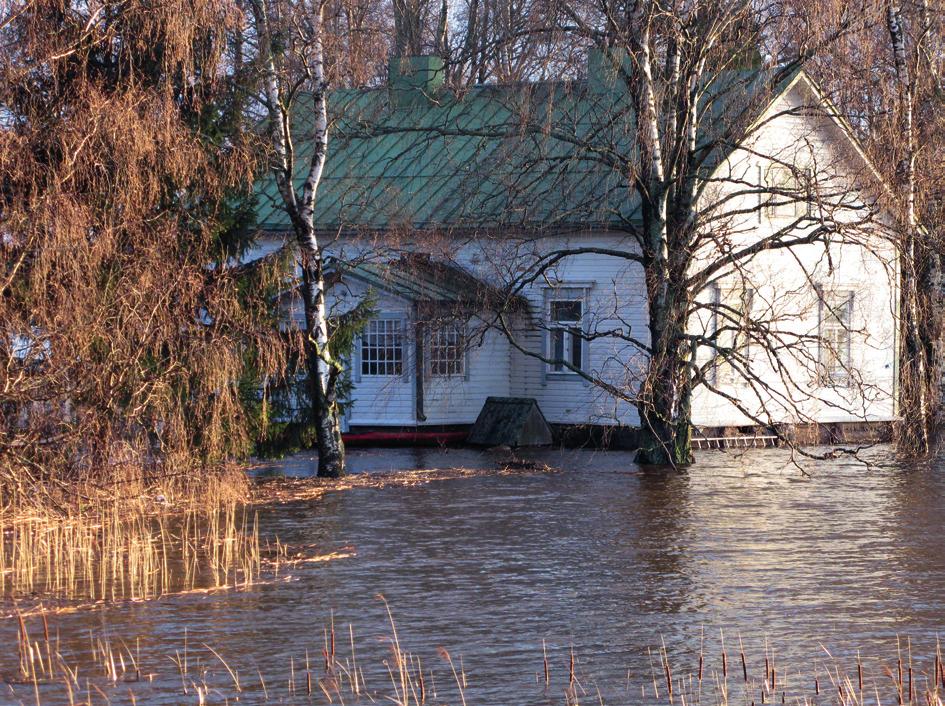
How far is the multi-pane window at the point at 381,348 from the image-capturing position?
104ft

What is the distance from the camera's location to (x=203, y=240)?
20906 millimetres

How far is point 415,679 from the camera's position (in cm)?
1110

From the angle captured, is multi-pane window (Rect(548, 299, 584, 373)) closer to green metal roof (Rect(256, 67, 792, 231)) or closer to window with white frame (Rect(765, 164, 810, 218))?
green metal roof (Rect(256, 67, 792, 231))

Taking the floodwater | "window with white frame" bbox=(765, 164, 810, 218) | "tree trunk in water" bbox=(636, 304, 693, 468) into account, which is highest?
"window with white frame" bbox=(765, 164, 810, 218)

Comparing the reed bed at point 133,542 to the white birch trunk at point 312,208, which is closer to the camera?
the reed bed at point 133,542

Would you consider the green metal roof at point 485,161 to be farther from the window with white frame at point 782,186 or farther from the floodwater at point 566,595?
the floodwater at point 566,595

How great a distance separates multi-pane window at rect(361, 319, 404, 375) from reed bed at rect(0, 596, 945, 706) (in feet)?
64.1

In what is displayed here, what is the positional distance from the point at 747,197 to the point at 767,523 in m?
13.2

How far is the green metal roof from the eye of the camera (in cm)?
2433

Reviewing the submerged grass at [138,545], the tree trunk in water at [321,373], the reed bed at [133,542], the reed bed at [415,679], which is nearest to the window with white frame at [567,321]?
the tree trunk in water at [321,373]

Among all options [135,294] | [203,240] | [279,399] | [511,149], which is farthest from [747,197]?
[135,294]

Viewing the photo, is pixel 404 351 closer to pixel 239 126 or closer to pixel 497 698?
pixel 239 126

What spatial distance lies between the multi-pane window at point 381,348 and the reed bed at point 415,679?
1955 cm

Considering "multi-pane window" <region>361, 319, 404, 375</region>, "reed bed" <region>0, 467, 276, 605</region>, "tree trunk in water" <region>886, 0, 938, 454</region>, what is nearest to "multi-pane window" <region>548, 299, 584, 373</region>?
"multi-pane window" <region>361, 319, 404, 375</region>
